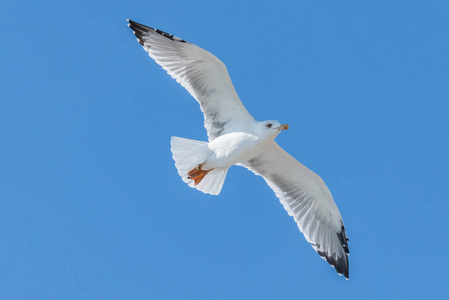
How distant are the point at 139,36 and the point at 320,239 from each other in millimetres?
3706

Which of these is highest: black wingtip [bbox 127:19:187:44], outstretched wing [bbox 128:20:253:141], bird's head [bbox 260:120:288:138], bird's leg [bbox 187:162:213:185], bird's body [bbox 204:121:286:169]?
black wingtip [bbox 127:19:187:44]

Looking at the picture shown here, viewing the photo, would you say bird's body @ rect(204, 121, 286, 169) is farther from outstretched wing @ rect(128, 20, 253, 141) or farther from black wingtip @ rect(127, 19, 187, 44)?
black wingtip @ rect(127, 19, 187, 44)

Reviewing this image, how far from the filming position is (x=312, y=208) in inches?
364

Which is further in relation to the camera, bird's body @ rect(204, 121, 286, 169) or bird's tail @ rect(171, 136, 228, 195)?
bird's tail @ rect(171, 136, 228, 195)

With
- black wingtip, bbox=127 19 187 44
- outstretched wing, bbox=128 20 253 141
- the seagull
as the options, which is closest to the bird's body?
the seagull

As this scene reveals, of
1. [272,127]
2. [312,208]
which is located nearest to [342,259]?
[312,208]

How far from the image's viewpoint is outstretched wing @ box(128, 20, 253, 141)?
848 cm

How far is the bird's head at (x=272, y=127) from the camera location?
808 cm

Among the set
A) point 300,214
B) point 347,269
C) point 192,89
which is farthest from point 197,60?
point 347,269

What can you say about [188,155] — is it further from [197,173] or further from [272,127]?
[272,127]

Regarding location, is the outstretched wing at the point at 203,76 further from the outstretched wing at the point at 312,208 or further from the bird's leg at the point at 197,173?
the outstretched wing at the point at 312,208

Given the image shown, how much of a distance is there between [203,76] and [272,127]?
1.17m

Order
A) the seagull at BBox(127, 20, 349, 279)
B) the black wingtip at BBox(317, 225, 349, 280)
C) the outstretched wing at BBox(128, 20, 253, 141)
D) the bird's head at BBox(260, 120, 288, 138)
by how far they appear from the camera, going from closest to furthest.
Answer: the bird's head at BBox(260, 120, 288, 138), the seagull at BBox(127, 20, 349, 279), the outstretched wing at BBox(128, 20, 253, 141), the black wingtip at BBox(317, 225, 349, 280)

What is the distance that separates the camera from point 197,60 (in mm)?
8531
